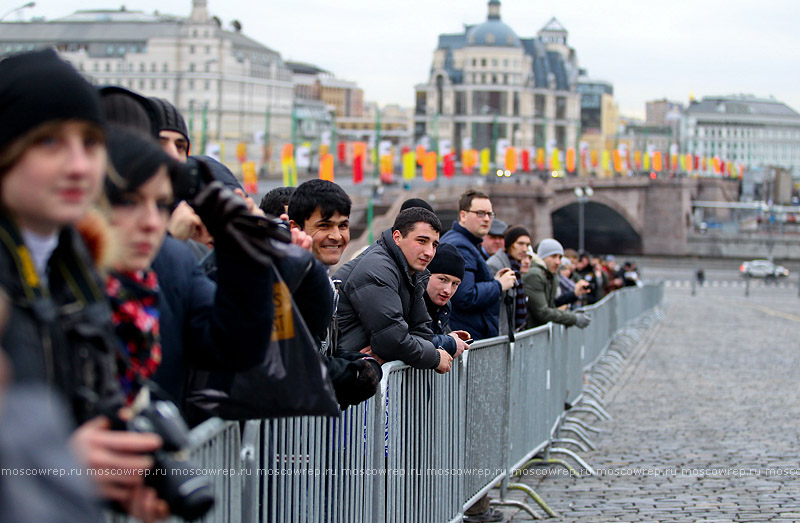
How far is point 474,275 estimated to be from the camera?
7.21 meters

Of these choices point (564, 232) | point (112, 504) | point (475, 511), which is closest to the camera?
point (112, 504)

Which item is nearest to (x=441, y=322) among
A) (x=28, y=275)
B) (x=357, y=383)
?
(x=357, y=383)

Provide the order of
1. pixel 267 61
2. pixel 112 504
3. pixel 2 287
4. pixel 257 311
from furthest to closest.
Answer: pixel 267 61 < pixel 257 311 < pixel 112 504 < pixel 2 287

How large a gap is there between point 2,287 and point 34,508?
448mm

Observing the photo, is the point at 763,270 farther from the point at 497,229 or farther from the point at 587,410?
the point at 497,229

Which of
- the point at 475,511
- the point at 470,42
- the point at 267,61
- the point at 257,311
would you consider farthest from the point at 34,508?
the point at 470,42

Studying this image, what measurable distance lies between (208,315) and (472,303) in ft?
13.8

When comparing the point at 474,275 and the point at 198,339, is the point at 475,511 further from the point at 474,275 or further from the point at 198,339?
the point at 198,339

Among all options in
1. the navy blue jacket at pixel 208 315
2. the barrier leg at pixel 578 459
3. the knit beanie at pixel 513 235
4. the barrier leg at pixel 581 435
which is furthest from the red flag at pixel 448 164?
the navy blue jacket at pixel 208 315

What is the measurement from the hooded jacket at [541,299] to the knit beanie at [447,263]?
3087 mm

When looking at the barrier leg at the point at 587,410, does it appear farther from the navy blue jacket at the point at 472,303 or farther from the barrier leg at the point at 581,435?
the navy blue jacket at the point at 472,303

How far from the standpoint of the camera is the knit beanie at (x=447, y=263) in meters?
6.17

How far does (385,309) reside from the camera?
17.0 ft

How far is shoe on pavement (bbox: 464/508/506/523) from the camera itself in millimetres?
6383
